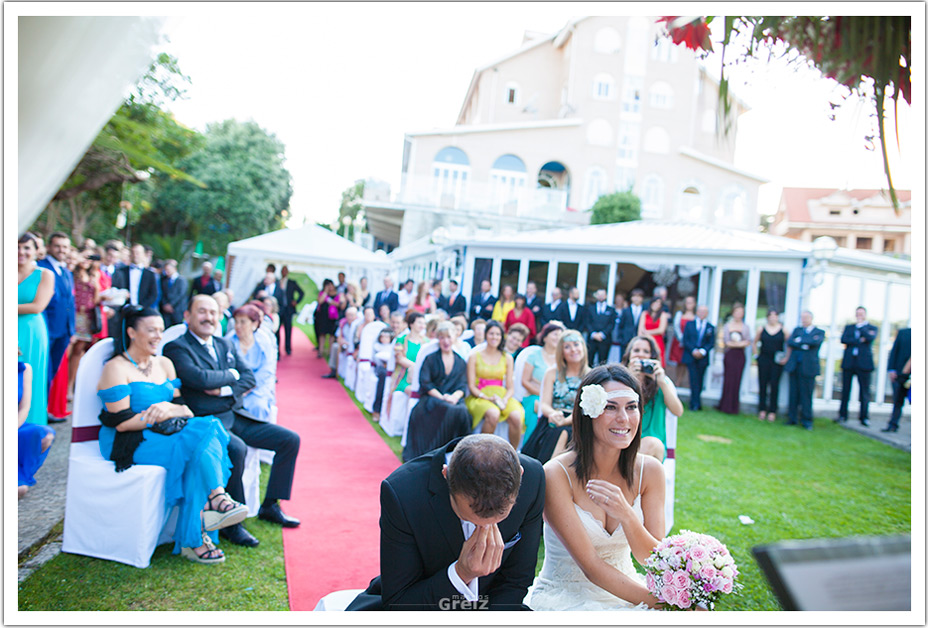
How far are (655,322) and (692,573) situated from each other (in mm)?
9541

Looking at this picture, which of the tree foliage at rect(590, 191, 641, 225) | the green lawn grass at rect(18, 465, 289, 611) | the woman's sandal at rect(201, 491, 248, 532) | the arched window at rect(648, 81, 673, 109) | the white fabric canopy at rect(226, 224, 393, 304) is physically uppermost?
the arched window at rect(648, 81, 673, 109)

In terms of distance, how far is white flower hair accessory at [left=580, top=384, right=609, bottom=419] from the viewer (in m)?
2.78

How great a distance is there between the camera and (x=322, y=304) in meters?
14.1

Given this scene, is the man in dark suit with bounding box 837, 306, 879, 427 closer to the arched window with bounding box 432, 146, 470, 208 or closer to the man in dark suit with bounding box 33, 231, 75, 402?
the man in dark suit with bounding box 33, 231, 75, 402

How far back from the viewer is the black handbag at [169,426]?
12.0 ft

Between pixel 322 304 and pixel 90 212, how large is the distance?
12.1 m

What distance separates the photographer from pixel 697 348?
10844 mm

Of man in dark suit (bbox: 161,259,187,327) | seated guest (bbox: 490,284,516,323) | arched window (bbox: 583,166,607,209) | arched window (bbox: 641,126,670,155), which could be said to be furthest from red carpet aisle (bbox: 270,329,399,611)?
arched window (bbox: 641,126,670,155)

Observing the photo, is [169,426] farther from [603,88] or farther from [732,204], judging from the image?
[732,204]

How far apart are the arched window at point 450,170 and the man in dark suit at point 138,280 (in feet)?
65.4

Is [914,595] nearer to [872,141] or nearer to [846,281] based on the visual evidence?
[872,141]

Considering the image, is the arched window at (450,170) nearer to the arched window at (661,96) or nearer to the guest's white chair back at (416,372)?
the arched window at (661,96)

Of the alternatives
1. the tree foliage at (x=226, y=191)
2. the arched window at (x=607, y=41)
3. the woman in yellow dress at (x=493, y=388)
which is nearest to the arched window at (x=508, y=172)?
the arched window at (x=607, y=41)

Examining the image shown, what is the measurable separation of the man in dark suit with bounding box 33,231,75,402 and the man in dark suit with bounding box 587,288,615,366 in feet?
27.6
